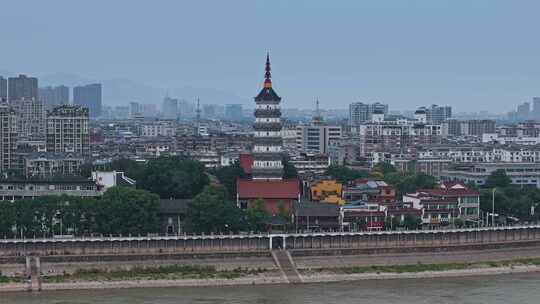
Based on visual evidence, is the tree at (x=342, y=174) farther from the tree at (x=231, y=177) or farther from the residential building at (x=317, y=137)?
the residential building at (x=317, y=137)

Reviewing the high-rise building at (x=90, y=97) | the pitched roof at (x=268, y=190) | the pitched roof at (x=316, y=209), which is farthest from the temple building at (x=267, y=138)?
the high-rise building at (x=90, y=97)

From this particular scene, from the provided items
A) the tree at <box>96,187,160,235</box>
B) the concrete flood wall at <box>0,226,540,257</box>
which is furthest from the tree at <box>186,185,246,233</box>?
the concrete flood wall at <box>0,226,540,257</box>

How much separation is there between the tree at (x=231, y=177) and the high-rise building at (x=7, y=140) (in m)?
16.3

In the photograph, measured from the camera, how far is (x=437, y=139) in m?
94.4

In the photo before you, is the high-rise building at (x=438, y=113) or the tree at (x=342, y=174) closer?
the tree at (x=342, y=174)

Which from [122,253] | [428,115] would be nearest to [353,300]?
[122,253]

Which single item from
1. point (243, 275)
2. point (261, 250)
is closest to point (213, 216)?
point (261, 250)

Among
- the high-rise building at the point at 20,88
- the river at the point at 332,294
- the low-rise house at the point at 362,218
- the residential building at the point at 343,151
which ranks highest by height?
the high-rise building at the point at 20,88

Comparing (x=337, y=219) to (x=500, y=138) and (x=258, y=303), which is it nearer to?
Answer: (x=258, y=303)

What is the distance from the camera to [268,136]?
163 feet

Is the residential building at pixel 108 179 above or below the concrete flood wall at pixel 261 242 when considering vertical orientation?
above

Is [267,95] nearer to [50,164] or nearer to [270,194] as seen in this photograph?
[270,194]

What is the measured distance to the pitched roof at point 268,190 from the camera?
43.2 m

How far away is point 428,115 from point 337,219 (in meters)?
95.5
